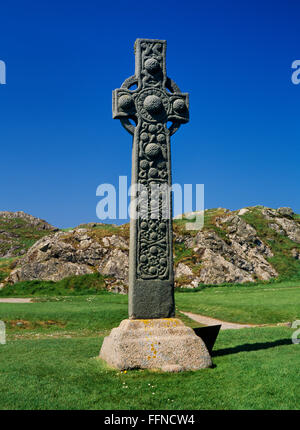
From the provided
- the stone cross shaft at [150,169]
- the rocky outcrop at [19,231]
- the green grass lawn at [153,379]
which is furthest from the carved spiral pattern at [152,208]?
the rocky outcrop at [19,231]

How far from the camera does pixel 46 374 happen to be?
7.36m

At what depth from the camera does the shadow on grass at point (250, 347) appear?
925 cm

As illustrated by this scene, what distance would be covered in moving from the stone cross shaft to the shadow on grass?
5.46ft

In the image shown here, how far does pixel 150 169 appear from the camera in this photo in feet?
29.4

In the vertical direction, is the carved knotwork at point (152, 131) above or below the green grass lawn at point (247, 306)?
above

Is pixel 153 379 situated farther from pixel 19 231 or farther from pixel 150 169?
pixel 19 231

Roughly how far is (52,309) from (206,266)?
15487mm

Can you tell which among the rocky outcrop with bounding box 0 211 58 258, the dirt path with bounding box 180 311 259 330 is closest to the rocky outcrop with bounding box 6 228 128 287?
the dirt path with bounding box 180 311 259 330

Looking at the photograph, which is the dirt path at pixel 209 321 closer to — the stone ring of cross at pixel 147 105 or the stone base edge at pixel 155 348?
the stone base edge at pixel 155 348

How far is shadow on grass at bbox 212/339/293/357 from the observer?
30.3 ft

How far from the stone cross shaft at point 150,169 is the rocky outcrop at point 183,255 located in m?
20.6

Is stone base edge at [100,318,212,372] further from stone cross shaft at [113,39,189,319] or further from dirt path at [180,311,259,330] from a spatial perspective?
dirt path at [180,311,259,330]

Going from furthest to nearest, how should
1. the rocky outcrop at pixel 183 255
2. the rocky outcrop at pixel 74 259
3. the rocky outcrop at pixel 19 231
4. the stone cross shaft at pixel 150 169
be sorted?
the rocky outcrop at pixel 19 231 → the rocky outcrop at pixel 183 255 → the rocky outcrop at pixel 74 259 → the stone cross shaft at pixel 150 169

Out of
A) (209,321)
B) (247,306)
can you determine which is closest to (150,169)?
(209,321)
